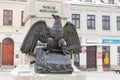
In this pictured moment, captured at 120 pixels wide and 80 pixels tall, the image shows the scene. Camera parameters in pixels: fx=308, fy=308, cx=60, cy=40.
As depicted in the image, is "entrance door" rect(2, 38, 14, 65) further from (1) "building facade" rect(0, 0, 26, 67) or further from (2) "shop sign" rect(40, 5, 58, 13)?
(2) "shop sign" rect(40, 5, 58, 13)

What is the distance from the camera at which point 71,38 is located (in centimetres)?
902

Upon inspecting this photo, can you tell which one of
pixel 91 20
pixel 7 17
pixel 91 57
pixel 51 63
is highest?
pixel 7 17

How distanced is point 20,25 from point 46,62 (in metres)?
25.9

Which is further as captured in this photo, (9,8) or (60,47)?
(9,8)

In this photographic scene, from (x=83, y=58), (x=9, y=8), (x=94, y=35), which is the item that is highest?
(x=9, y=8)

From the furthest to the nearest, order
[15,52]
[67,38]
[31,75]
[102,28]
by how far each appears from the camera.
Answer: [102,28]
[15,52]
[67,38]
[31,75]

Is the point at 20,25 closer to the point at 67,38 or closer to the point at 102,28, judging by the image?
the point at 102,28

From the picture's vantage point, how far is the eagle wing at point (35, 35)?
8.46 metres

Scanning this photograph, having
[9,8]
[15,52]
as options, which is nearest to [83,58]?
[15,52]

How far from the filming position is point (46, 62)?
8.22m

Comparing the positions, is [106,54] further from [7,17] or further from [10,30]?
[7,17]

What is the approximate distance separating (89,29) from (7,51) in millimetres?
9506

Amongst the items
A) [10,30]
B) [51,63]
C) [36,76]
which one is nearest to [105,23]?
[10,30]

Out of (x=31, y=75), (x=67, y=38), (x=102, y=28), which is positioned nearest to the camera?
(x=31, y=75)
